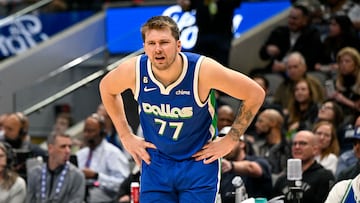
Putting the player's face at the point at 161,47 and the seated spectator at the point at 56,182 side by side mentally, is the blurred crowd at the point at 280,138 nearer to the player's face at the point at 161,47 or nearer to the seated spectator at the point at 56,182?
the seated spectator at the point at 56,182

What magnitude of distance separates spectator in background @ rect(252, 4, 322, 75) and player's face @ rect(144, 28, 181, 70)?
639cm

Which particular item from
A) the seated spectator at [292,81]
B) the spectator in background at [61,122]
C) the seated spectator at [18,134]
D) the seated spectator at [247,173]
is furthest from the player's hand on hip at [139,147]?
the spectator in background at [61,122]

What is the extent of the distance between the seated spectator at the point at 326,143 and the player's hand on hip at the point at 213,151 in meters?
3.38

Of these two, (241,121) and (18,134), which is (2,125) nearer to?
(18,134)

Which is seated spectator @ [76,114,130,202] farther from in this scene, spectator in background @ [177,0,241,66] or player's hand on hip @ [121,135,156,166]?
player's hand on hip @ [121,135,156,166]

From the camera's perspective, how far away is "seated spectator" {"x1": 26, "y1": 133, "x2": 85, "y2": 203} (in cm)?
884

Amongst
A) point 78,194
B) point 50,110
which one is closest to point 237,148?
point 78,194

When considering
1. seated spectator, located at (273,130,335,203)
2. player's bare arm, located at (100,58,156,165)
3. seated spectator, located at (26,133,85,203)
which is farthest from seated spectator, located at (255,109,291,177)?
player's bare arm, located at (100,58,156,165)

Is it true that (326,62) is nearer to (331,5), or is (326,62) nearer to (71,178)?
(331,5)

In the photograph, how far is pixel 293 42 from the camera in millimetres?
12422

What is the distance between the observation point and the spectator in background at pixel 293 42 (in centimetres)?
1191

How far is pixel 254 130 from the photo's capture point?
35.9 ft

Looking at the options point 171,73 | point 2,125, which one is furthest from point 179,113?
point 2,125

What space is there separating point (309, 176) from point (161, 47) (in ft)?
10.2
